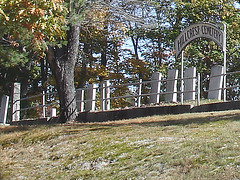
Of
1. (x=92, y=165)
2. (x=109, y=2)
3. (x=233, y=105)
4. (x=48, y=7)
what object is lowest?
(x=92, y=165)

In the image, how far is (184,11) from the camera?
105 ft

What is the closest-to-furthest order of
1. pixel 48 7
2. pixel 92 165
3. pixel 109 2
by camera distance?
pixel 92 165, pixel 48 7, pixel 109 2

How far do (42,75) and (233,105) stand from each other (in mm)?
20513

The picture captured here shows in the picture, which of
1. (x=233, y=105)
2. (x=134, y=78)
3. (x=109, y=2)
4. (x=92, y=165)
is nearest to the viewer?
(x=92, y=165)

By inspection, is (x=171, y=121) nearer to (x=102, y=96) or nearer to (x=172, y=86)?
(x=102, y=96)

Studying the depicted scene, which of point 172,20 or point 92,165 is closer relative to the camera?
point 92,165

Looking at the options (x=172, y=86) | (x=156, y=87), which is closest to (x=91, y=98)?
(x=156, y=87)

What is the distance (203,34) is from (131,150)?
34.5 feet

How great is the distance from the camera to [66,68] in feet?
60.1

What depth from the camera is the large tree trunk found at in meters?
18.3

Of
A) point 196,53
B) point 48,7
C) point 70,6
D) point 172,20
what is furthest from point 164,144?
point 172,20

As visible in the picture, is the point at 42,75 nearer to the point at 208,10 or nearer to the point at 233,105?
the point at 208,10

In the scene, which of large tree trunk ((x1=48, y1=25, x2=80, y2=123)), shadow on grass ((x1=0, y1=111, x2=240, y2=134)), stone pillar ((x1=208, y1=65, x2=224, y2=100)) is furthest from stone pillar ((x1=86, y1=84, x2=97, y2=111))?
stone pillar ((x1=208, y1=65, x2=224, y2=100))

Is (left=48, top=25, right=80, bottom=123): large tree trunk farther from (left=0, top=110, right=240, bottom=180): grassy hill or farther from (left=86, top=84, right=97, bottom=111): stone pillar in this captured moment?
(left=0, top=110, right=240, bottom=180): grassy hill
